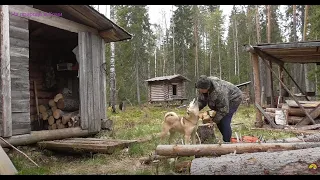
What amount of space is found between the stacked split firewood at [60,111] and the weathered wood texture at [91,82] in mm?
831

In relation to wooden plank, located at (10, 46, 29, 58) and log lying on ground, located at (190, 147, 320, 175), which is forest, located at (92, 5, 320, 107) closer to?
wooden plank, located at (10, 46, 29, 58)

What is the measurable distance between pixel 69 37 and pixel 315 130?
8237 millimetres

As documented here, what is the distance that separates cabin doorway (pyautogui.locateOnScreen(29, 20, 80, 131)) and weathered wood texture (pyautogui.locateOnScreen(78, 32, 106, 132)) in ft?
4.20

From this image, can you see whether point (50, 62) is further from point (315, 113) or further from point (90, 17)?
point (315, 113)

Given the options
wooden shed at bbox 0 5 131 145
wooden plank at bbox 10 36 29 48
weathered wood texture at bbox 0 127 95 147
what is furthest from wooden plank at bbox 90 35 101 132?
wooden plank at bbox 10 36 29 48

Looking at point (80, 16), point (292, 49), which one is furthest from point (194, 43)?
point (80, 16)

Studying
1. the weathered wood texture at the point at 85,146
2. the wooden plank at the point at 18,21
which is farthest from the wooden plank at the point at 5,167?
the wooden plank at the point at 18,21

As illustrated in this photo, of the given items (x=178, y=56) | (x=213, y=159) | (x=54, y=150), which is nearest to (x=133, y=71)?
(x=178, y=56)

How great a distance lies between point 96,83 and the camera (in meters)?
8.35

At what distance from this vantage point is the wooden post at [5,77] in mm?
5727

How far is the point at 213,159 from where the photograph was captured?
178 inches

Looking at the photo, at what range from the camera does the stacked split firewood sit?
8.97m

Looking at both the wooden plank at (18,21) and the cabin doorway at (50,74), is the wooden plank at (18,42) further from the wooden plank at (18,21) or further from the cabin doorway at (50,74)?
the cabin doorway at (50,74)

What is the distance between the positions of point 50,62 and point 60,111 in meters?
1.79
